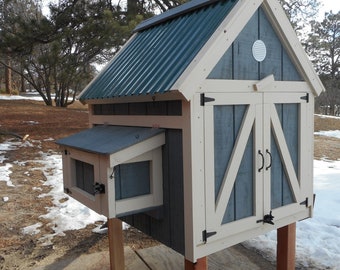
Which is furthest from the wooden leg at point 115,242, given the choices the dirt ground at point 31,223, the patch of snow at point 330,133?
the patch of snow at point 330,133

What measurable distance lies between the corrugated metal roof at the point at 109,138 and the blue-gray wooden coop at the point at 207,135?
0.01 m

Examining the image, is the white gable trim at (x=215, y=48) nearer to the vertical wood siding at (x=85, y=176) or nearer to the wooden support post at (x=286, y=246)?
the vertical wood siding at (x=85, y=176)

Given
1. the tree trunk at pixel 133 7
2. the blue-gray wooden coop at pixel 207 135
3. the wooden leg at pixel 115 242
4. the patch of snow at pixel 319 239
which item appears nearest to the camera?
the blue-gray wooden coop at pixel 207 135

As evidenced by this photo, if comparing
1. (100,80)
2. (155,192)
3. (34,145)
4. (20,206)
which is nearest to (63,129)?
(34,145)

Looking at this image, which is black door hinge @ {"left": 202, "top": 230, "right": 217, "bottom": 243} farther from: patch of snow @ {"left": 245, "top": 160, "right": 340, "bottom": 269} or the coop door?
patch of snow @ {"left": 245, "top": 160, "right": 340, "bottom": 269}

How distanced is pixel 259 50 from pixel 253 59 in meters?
0.08

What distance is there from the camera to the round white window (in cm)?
225

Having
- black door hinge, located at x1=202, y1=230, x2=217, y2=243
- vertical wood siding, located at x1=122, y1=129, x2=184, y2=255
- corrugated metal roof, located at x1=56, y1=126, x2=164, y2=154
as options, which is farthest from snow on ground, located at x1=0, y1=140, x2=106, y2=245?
black door hinge, located at x1=202, y1=230, x2=217, y2=243

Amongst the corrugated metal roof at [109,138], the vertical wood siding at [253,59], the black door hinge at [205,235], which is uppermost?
the vertical wood siding at [253,59]

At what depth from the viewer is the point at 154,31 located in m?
2.87

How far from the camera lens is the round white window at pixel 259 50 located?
2252mm

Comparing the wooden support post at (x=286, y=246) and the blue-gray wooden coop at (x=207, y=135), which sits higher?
the blue-gray wooden coop at (x=207, y=135)

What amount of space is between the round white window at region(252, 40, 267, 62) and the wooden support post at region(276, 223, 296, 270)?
4.66 feet

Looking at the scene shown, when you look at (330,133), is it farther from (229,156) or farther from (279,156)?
(229,156)
